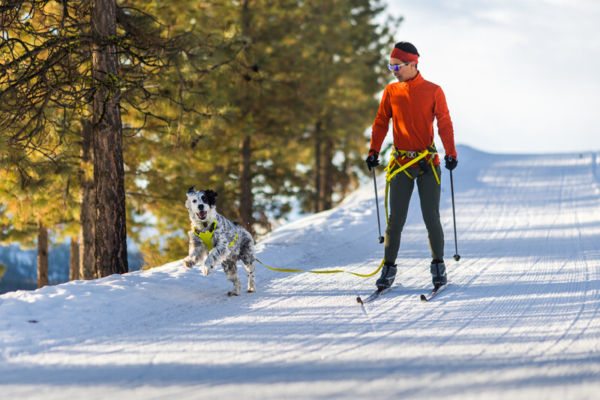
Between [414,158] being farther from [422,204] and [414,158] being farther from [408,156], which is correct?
[422,204]

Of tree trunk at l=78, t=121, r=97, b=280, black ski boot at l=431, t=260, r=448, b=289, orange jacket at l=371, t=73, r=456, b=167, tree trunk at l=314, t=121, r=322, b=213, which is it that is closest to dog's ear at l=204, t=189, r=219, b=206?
orange jacket at l=371, t=73, r=456, b=167

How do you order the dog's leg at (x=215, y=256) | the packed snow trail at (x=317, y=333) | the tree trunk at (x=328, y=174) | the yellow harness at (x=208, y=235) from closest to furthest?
1. the packed snow trail at (x=317, y=333)
2. the dog's leg at (x=215, y=256)
3. the yellow harness at (x=208, y=235)
4. the tree trunk at (x=328, y=174)

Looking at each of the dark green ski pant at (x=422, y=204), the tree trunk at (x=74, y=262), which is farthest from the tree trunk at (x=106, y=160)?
the tree trunk at (x=74, y=262)

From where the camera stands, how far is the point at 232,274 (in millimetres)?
5930

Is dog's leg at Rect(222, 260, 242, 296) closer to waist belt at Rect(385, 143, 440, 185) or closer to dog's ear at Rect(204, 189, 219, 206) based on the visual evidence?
dog's ear at Rect(204, 189, 219, 206)

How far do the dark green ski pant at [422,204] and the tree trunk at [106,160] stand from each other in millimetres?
4175

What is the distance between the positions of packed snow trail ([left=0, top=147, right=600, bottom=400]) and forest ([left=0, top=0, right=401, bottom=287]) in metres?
2.88

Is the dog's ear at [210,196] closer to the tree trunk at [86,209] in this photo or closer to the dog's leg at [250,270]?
the dog's leg at [250,270]

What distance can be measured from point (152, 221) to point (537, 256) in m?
18.8

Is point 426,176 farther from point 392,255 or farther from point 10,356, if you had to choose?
point 10,356

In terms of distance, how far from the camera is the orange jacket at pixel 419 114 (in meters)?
5.72

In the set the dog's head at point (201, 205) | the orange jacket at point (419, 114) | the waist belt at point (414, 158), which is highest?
the orange jacket at point (419, 114)

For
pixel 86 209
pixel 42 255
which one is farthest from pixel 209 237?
pixel 42 255

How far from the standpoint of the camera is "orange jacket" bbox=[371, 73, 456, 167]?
5.72m
